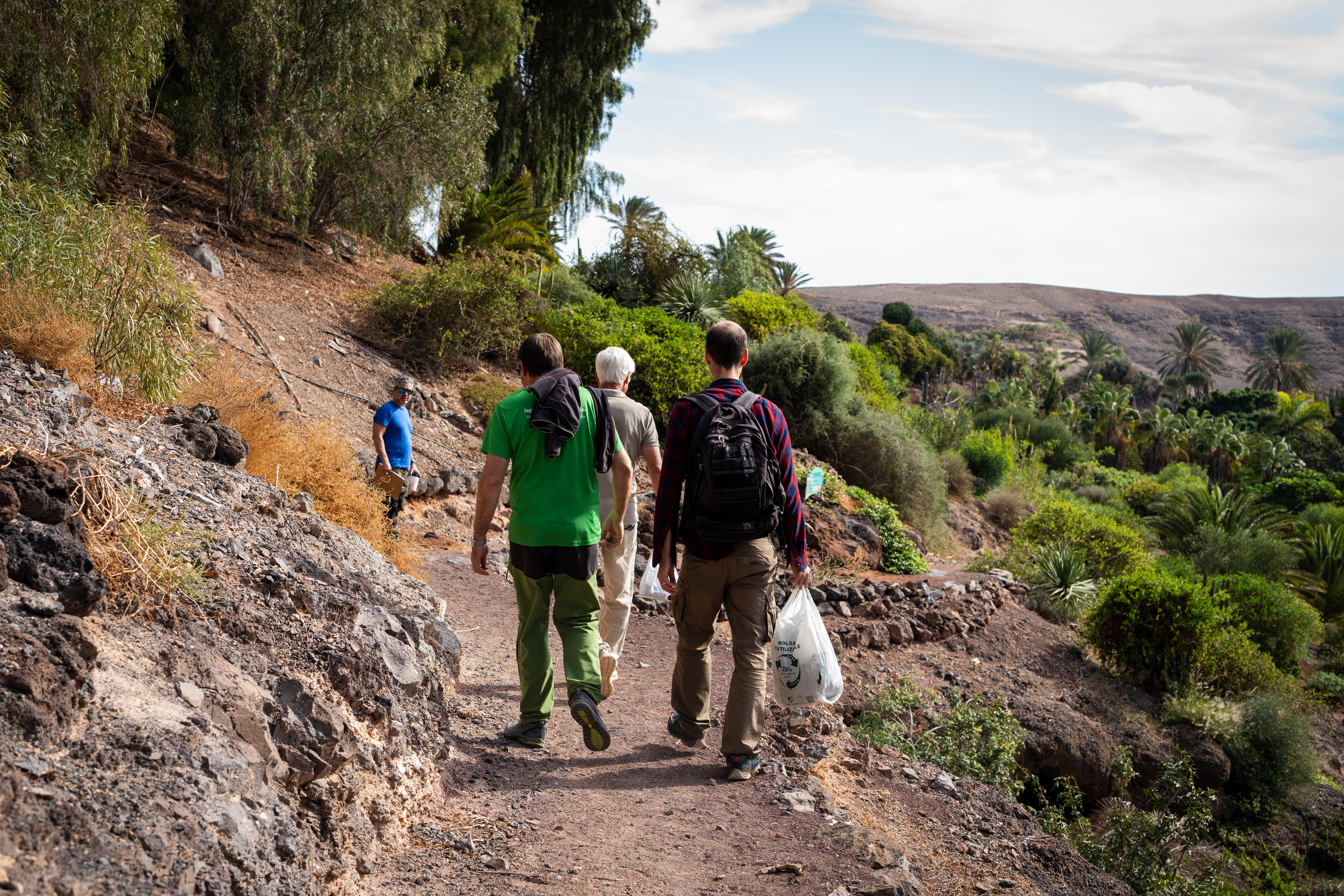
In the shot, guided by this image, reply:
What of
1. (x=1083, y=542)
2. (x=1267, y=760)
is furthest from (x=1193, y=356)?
(x=1267, y=760)

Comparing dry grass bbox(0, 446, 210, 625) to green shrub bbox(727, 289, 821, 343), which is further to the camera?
green shrub bbox(727, 289, 821, 343)

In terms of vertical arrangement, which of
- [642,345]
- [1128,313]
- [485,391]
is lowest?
[485,391]

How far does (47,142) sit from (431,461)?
18.3ft

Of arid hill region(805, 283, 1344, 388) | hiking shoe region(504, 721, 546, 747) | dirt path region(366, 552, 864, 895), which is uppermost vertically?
arid hill region(805, 283, 1344, 388)

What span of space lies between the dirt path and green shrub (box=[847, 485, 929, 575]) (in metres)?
7.24

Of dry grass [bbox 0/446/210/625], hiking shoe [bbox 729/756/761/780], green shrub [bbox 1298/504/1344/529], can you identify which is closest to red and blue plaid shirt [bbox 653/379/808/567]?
hiking shoe [bbox 729/756/761/780]

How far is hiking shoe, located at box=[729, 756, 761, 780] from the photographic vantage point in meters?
3.98

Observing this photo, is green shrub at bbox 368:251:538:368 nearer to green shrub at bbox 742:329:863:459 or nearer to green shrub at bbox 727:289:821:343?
green shrub at bbox 742:329:863:459

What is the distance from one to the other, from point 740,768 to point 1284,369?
8684 centimetres

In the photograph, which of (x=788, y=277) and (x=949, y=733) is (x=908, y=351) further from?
(x=949, y=733)

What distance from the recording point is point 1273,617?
14.0m

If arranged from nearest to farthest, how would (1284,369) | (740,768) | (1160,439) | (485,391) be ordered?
(740,768) < (485,391) < (1160,439) < (1284,369)

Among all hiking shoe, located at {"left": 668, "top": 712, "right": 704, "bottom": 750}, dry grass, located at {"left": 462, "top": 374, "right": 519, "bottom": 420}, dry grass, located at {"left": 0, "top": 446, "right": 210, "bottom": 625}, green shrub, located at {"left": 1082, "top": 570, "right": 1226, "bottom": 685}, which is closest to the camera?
dry grass, located at {"left": 0, "top": 446, "right": 210, "bottom": 625}

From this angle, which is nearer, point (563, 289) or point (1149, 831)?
point (1149, 831)
